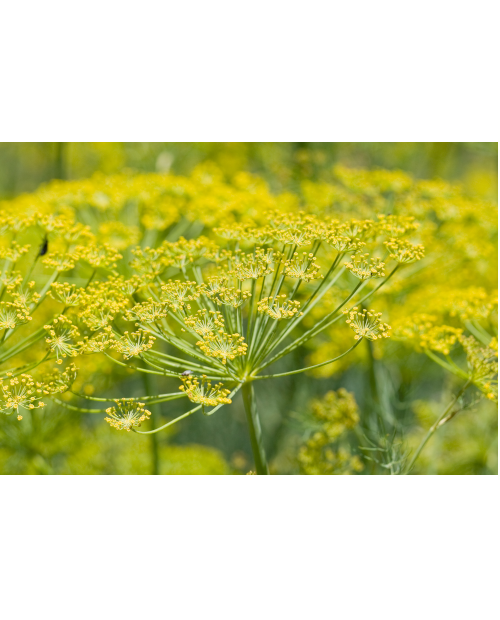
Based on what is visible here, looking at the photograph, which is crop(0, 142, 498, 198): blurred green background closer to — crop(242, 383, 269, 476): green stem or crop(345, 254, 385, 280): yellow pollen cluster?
crop(345, 254, 385, 280): yellow pollen cluster

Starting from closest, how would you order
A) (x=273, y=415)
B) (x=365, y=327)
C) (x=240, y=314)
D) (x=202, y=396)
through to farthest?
(x=202, y=396), (x=365, y=327), (x=240, y=314), (x=273, y=415)

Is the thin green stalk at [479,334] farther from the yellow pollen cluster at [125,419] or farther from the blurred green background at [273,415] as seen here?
the yellow pollen cluster at [125,419]

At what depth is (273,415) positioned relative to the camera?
6129 millimetres

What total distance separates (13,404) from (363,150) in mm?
5279

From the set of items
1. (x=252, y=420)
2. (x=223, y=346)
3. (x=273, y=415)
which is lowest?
(x=273, y=415)

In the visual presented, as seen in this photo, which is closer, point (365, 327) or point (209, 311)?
point (365, 327)

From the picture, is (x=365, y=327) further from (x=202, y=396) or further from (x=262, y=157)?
(x=262, y=157)

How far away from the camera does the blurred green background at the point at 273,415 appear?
3713 mm

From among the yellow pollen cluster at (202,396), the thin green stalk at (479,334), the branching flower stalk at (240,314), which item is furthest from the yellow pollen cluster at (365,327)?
the thin green stalk at (479,334)

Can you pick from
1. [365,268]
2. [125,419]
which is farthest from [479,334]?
[125,419]

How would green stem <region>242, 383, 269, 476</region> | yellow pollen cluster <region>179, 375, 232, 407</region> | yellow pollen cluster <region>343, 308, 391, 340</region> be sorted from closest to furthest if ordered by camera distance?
1. yellow pollen cluster <region>179, 375, 232, 407</region>
2. yellow pollen cluster <region>343, 308, 391, 340</region>
3. green stem <region>242, 383, 269, 476</region>

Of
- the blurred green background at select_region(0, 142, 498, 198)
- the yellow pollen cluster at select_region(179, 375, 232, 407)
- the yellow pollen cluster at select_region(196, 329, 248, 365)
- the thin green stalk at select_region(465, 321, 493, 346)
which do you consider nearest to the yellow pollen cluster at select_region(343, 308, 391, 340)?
the yellow pollen cluster at select_region(196, 329, 248, 365)

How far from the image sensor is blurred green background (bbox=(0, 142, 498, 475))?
3.71 meters

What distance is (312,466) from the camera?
110 inches
